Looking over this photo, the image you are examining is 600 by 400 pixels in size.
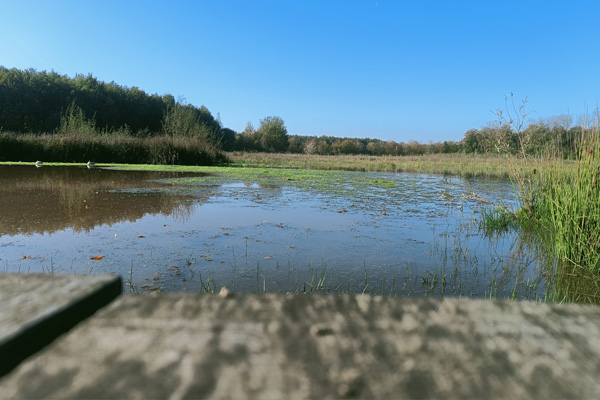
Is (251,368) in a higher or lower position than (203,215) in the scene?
higher

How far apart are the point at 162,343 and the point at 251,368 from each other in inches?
3.8

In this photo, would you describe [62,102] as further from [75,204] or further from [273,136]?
[75,204]

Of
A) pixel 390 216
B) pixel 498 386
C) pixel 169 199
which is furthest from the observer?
pixel 169 199

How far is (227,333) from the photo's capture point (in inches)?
15.2

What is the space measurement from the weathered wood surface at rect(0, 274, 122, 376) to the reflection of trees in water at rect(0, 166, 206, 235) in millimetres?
4465

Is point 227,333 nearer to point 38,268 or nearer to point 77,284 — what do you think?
point 77,284

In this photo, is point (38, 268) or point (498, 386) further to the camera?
point (38, 268)

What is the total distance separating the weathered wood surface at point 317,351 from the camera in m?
0.33

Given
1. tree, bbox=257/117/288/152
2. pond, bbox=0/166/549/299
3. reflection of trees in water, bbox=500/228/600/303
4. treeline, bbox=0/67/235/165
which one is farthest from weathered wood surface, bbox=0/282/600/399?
tree, bbox=257/117/288/152

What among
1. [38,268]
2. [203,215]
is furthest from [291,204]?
[38,268]

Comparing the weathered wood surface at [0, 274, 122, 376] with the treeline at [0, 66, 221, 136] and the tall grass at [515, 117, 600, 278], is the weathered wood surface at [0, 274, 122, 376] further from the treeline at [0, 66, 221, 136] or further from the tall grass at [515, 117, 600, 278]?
the treeline at [0, 66, 221, 136]

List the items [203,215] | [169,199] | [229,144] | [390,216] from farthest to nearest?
[229,144], [169,199], [390,216], [203,215]

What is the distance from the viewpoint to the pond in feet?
9.62

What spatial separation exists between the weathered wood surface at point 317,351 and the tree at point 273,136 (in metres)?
66.5
